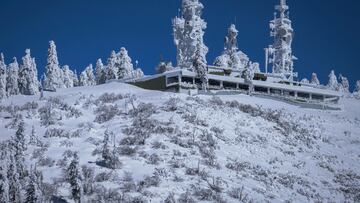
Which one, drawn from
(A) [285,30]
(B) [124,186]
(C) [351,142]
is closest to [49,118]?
(B) [124,186]

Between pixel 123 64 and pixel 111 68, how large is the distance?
409 cm

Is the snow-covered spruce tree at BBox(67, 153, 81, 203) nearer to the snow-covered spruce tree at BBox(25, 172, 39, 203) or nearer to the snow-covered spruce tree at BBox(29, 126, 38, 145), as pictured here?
the snow-covered spruce tree at BBox(25, 172, 39, 203)

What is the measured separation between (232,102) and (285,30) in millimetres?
30288

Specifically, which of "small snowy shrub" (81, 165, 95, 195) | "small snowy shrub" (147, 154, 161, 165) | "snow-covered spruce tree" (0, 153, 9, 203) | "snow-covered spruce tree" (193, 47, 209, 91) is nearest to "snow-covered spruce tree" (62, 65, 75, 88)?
"snow-covered spruce tree" (193, 47, 209, 91)

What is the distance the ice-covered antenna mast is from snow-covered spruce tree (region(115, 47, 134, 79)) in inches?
977

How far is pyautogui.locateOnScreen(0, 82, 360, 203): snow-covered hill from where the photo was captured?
172 feet

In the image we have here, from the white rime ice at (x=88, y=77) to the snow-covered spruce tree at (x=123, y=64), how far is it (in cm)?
1956

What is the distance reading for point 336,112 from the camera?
3519 inches

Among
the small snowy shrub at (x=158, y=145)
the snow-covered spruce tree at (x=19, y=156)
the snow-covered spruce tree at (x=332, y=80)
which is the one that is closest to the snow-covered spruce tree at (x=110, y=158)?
the small snowy shrub at (x=158, y=145)

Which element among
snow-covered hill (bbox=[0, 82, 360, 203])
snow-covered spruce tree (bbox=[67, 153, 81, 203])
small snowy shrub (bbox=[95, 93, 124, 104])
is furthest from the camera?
small snowy shrub (bbox=[95, 93, 124, 104])

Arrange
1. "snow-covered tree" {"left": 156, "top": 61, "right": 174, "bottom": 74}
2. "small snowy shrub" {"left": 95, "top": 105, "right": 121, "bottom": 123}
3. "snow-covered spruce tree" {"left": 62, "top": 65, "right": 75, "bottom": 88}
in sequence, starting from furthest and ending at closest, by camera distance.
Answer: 1. "snow-covered spruce tree" {"left": 62, "top": 65, "right": 75, "bottom": 88}
2. "snow-covered tree" {"left": 156, "top": 61, "right": 174, "bottom": 74}
3. "small snowy shrub" {"left": 95, "top": 105, "right": 121, "bottom": 123}

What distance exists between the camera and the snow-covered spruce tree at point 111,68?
114 meters

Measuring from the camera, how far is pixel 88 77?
445ft

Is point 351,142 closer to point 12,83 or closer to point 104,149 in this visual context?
point 104,149
